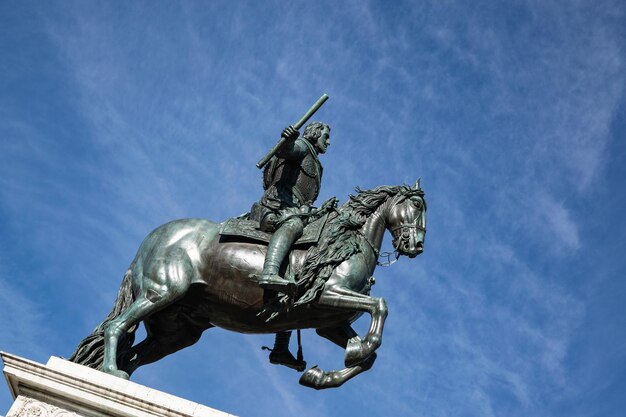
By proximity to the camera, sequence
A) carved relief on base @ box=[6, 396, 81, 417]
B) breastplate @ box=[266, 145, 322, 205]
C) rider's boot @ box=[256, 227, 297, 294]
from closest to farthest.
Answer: carved relief on base @ box=[6, 396, 81, 417]
rider's boot @ box=[256, 227, 297, 294]
breastplate @ box=[266, 145, 322, 205]

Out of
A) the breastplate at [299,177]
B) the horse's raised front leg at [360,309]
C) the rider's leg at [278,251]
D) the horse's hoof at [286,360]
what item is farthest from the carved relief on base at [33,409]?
the breastplate at [299,177]

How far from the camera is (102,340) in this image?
12.4 metres

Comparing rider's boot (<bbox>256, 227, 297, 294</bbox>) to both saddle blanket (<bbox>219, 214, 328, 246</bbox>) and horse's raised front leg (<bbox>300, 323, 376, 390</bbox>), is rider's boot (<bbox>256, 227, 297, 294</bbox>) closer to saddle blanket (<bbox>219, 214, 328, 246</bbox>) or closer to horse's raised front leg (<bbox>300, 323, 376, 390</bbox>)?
saddle blanket (<bbox>219, 214, 328, 246</bbox>)

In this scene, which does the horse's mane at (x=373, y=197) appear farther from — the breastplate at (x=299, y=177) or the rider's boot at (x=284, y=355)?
the rider's boot at (x=284, y=355)

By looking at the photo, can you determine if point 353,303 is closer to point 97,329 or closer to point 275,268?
point 275,268

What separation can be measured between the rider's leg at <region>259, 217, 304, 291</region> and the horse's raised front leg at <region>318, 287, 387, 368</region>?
67cm

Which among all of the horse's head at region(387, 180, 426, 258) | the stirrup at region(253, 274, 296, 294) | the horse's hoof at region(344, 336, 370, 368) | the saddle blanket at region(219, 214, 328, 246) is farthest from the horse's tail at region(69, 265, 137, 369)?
the horse's head at region(387, 180, 426, 258)

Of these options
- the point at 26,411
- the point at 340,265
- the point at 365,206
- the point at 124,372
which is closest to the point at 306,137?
the point at 365,206

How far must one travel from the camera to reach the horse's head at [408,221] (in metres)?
13.3

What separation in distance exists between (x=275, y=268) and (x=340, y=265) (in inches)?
37.0

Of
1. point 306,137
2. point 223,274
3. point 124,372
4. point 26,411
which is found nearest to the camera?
point 26,411

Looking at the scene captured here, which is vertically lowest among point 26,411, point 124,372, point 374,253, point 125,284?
point 26,411

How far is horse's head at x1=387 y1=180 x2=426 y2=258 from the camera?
43.6 ft

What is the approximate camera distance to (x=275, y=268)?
1237cm
